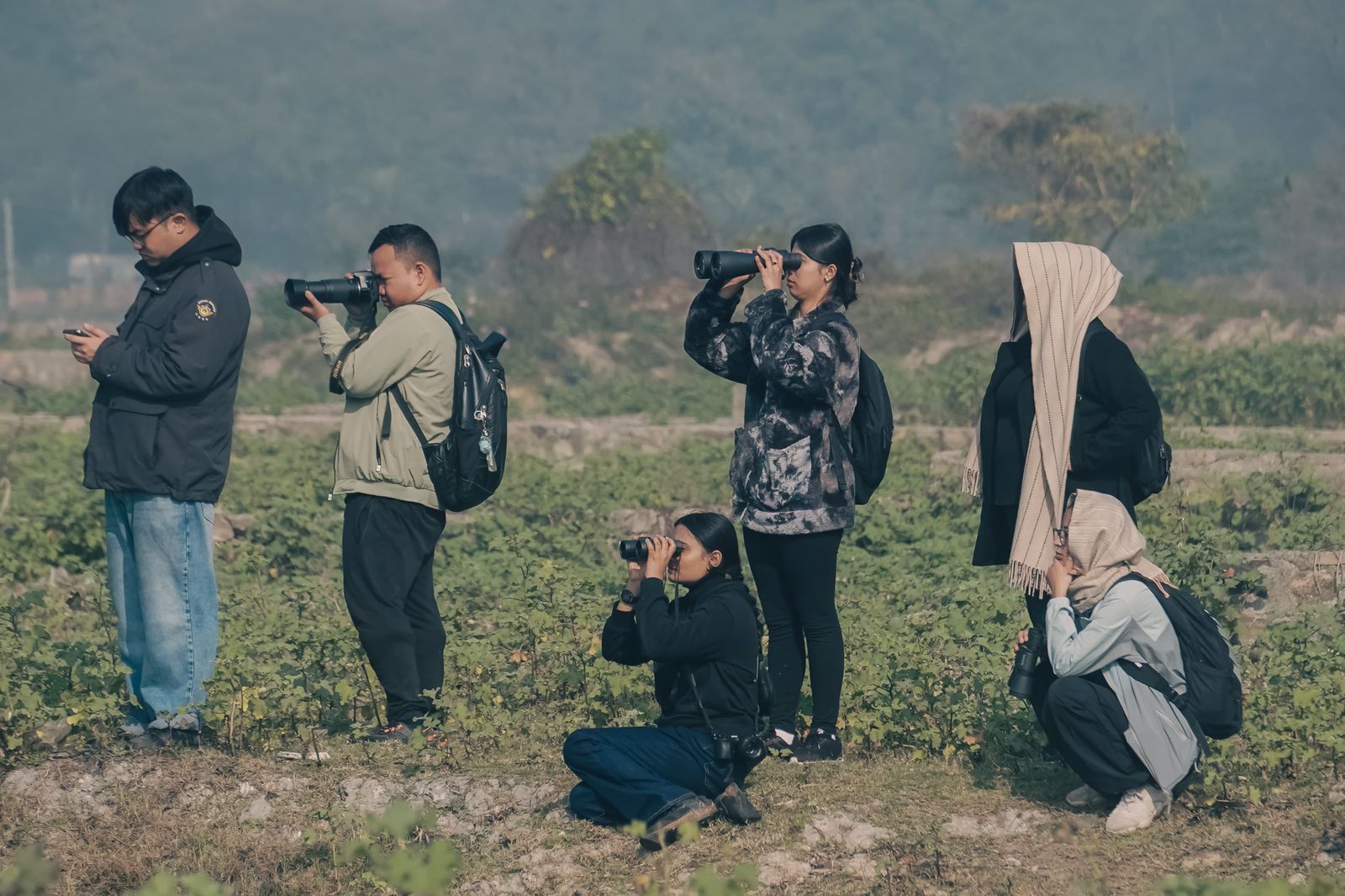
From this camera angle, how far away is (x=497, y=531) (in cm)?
1003

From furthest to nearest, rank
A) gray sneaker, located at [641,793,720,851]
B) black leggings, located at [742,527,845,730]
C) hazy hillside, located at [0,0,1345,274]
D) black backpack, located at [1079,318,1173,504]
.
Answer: hazy hillside, located at [0,0,1345,274]
black leggings, located at [742,527,845,730]
black backpack, located at [1079,318,1173,504]
gray sneaker, located at [641,793,720,851]

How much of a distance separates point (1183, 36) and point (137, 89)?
6655cm

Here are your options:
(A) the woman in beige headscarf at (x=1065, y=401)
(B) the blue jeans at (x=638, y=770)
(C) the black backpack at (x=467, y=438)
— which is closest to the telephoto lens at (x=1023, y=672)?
(A) the woman in beige headscarf at (x=1065, y=401)

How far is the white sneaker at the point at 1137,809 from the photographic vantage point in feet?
14.8

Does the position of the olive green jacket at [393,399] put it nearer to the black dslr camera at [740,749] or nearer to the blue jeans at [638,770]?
the blue jeans at [638,770]

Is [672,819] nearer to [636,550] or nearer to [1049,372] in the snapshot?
[636,550]

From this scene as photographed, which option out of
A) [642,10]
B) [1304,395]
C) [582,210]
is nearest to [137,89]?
[642,10]

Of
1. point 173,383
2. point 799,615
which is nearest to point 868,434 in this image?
point 799,615

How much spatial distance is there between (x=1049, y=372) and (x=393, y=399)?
2.17 metres

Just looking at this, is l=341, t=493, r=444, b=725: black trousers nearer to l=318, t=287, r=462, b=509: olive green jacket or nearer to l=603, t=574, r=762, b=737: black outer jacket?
l=318, t=287, r=462, b=509: olive green jacket

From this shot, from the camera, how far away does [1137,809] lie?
4.52 metres

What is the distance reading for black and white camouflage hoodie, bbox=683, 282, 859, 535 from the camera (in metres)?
4.96

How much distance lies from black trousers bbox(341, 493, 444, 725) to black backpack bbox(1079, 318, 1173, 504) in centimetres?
227

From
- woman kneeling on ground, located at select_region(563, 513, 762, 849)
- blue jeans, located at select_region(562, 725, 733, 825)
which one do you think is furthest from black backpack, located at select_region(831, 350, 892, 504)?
blue jeans, located at select_region(562, 725, 733, 825)
